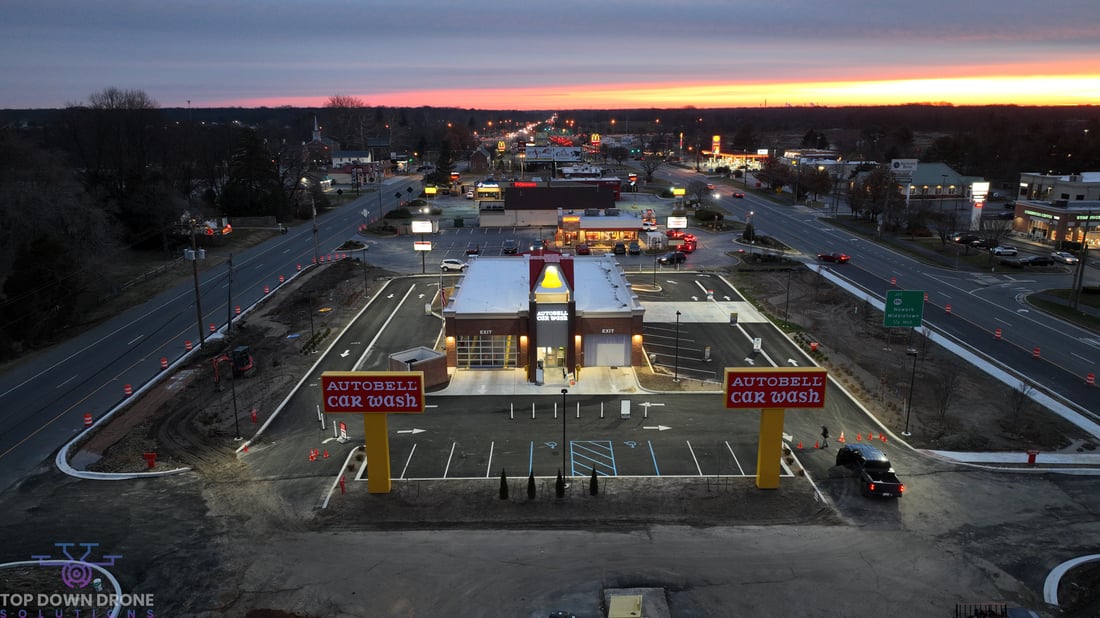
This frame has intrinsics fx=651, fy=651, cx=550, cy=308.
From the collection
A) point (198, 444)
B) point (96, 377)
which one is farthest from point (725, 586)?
point (96, 377)

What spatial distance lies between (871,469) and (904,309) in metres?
16.6

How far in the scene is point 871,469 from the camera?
2911 centimetres

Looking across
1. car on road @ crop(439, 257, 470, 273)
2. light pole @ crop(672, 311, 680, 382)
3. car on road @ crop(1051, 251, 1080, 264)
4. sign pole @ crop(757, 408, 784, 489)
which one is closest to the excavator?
light pole @ crop(672, 311, 680, 382)

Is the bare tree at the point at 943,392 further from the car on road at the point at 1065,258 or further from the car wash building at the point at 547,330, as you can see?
the car on road at the point at 1065,258

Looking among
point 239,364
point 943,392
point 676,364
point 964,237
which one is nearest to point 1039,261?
point 964,237

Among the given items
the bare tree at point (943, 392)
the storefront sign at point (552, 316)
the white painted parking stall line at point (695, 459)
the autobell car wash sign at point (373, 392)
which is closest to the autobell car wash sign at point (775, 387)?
the white painted parking stall line at point (695, 459)

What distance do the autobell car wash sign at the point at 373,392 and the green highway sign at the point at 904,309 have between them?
30.6 meters

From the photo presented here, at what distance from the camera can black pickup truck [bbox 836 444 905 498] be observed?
2805 centimetres

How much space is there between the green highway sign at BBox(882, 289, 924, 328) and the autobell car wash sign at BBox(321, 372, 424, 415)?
100 ft

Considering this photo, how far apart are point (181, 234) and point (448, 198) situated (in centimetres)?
5761

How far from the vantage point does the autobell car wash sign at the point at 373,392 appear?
27391 millimetres

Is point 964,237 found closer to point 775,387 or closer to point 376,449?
point 775,387

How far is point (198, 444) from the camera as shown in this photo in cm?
3334

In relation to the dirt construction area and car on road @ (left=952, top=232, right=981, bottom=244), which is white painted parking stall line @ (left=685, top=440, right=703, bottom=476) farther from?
car on road @ (left=952, top=232, right=981, bottom=244)
